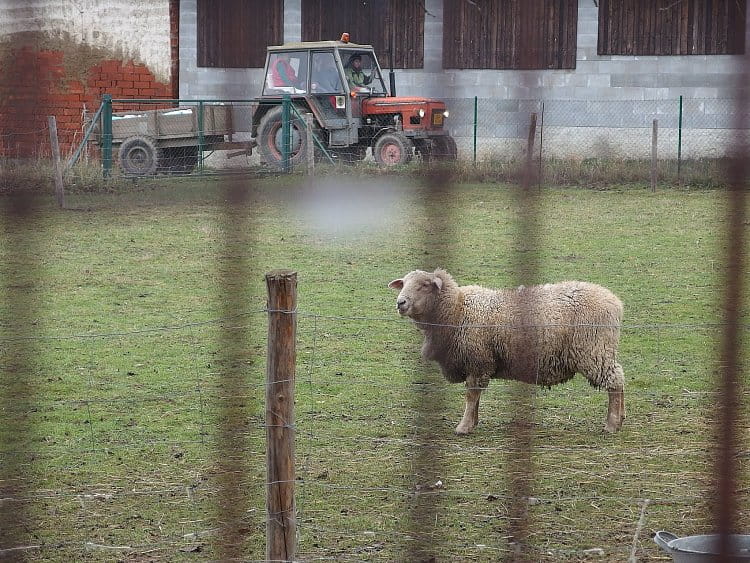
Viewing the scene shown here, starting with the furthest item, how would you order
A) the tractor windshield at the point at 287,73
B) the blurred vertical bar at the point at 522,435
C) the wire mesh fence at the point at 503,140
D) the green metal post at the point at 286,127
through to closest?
1. the tractor windshield at the point at 287,73
2. the green metal post at the point at 286,127
3. the wire mesh fence at the point at 503,140
4. the blurred vertical bar at the point at 522,435

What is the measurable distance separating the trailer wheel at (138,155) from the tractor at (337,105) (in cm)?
159

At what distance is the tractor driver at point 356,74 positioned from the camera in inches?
678

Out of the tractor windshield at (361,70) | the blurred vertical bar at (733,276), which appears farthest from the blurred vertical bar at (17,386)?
the tractor windshield at (361,70)

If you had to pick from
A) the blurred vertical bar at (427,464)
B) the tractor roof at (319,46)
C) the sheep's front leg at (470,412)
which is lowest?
the blurred vertical bar at (427,464)

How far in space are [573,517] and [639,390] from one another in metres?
1.97

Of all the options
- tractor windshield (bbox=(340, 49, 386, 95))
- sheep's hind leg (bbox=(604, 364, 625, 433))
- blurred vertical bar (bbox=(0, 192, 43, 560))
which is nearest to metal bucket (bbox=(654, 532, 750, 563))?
sheep's hind leg (bbox=(604, 364, 625, 433))

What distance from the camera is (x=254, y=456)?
4863 millimetres

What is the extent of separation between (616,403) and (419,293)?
1.03 meters

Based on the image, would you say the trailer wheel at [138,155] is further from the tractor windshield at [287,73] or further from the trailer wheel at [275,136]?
the tractor windshield at [287,73]

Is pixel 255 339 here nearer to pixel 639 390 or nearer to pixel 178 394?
pixel 178 394

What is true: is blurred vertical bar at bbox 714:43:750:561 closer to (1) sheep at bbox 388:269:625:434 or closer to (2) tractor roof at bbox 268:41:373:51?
(1) sheep at bbox 388:269:625:434

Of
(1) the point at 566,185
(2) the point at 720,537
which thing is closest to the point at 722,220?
(1) the point at 566,185

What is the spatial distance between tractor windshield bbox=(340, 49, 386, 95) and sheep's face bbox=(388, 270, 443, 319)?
1217 cm

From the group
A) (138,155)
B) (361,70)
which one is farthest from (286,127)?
(361,70)
